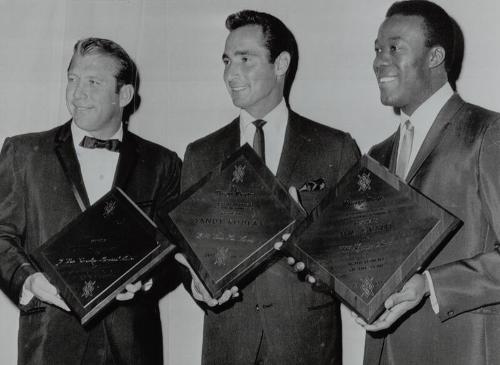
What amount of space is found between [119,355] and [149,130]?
1170mm

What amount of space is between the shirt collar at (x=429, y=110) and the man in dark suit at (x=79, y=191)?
1056 mm

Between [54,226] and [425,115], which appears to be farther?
[54,226]

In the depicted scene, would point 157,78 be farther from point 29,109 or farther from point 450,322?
point 450,322

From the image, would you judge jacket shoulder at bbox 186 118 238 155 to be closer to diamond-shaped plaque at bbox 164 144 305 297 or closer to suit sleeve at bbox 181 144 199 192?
suit sleeve at bbox 181 144 199 192

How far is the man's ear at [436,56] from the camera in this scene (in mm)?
2553

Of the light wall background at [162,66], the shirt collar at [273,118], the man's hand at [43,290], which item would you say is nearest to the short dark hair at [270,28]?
the light wall background at [162,66]

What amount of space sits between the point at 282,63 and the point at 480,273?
4.36 ft

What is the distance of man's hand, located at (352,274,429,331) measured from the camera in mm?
2225

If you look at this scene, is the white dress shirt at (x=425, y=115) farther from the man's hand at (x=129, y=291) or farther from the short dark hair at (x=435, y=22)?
the man's hand at (x=129, y=291)

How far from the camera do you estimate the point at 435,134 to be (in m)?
2.38

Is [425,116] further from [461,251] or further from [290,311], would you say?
[290,311]

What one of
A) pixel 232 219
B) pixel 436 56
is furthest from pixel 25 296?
pixel 436 56

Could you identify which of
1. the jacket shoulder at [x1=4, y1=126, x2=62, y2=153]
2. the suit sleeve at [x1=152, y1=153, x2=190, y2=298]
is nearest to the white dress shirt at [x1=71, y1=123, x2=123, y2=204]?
the jacket shoulder at [x1=4, y1=126, x2=62, y2=153]

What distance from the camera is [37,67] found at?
10.9 ft
